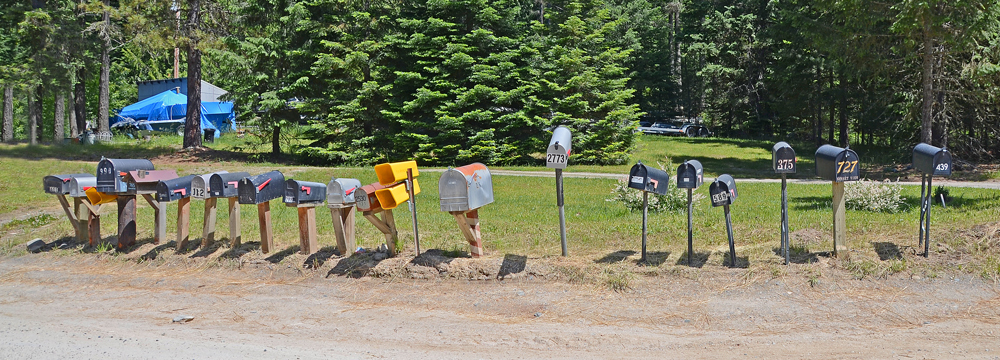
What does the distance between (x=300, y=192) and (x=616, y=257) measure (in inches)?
146

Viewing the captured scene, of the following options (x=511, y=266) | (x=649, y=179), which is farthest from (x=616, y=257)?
(x=511, y=266)

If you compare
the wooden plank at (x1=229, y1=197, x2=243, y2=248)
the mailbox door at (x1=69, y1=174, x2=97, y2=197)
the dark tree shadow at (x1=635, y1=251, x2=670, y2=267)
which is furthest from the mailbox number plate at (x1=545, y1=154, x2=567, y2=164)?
the mailbox door at (x1=69, y1=174, x2=97, y2=197)

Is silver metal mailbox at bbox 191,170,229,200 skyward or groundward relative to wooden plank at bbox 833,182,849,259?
skyward

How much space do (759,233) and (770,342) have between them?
9.67 ft

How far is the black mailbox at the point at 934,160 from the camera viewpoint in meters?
7.25

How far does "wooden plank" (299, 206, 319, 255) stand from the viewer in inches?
332

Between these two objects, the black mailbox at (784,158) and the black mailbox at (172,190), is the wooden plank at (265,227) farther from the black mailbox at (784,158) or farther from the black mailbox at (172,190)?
the black mailbox at (784,158)

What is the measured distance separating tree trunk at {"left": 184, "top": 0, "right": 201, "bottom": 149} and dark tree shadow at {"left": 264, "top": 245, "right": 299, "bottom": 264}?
56.2 feet

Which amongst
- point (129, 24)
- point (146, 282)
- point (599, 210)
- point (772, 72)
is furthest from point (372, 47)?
point (772, 72)

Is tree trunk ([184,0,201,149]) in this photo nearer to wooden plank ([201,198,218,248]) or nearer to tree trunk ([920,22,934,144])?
wooden plank ([201,198,218,248])

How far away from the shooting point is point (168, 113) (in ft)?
136

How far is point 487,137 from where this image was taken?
22875 mm

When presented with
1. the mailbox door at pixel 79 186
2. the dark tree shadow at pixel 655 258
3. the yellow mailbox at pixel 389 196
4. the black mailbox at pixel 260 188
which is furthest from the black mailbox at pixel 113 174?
the dark tree shadow at pixel 655 258

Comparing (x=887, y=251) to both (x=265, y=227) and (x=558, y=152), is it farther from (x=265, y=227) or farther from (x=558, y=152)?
(x=265, y=227)
